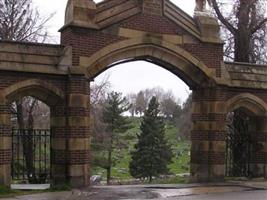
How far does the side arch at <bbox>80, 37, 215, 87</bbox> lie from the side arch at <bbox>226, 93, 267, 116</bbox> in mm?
1296

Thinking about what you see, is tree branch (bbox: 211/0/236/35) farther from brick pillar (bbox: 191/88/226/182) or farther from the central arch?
brick pillar (bbox: 191/88/226/182)

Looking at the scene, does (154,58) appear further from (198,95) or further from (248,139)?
(248,139)

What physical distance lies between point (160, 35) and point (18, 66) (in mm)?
4524

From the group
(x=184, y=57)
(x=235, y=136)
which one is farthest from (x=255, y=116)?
(x=184, y=57)

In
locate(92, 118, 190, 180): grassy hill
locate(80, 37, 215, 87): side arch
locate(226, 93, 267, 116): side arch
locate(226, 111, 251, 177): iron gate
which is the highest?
locate(80, 37, 215, 87): side arch

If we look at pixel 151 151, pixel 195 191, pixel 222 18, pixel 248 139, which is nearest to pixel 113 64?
pixel 195 191

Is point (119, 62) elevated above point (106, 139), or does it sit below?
above

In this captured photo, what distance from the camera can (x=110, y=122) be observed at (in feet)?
171

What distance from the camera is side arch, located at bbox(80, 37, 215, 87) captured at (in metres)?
15.0

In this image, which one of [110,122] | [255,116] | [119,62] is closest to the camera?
[119,62]

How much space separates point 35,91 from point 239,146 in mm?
8475

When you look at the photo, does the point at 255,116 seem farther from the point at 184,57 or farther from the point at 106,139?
the point at 106,139

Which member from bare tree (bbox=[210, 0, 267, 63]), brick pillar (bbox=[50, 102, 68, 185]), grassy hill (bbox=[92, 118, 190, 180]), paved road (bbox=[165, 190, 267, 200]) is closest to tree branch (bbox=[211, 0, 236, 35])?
bare tree (bbox=[210, 0, 267, 63])

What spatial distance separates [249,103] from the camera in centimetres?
1795
